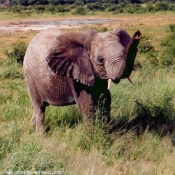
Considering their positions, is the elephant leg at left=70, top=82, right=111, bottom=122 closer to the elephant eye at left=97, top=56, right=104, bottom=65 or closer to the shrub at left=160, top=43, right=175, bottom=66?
the elephant eye at left=97, top=56, right=104, bottom=65

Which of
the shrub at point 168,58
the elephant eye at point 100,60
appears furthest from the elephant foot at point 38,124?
the shrub at point 168,58

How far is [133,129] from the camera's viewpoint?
186 inches

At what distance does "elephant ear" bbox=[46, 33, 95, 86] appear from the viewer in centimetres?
389

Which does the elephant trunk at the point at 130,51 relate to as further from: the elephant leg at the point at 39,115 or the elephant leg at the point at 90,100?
the elephant leg at the point at 39,115

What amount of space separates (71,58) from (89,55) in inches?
7.3

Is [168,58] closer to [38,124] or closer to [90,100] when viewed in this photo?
[38,124]

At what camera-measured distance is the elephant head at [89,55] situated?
3.57m

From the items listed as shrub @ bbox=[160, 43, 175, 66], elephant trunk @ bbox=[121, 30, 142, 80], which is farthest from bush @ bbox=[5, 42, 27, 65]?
elephant trunk @ bbox=[121, 30, 142, 80]

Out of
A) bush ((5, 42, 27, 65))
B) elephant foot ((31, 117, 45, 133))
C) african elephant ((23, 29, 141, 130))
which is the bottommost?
bush ((5, 42, 27, 65))

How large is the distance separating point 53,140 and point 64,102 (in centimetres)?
47

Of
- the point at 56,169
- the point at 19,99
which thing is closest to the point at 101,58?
the point at 56,169

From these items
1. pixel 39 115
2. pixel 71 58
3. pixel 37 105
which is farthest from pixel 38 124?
pixel 71 58

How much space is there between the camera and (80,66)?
3.92 meters

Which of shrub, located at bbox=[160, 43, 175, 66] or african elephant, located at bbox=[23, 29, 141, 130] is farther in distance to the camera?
shrub, located at bbox=[160, 43, 175, 66]
